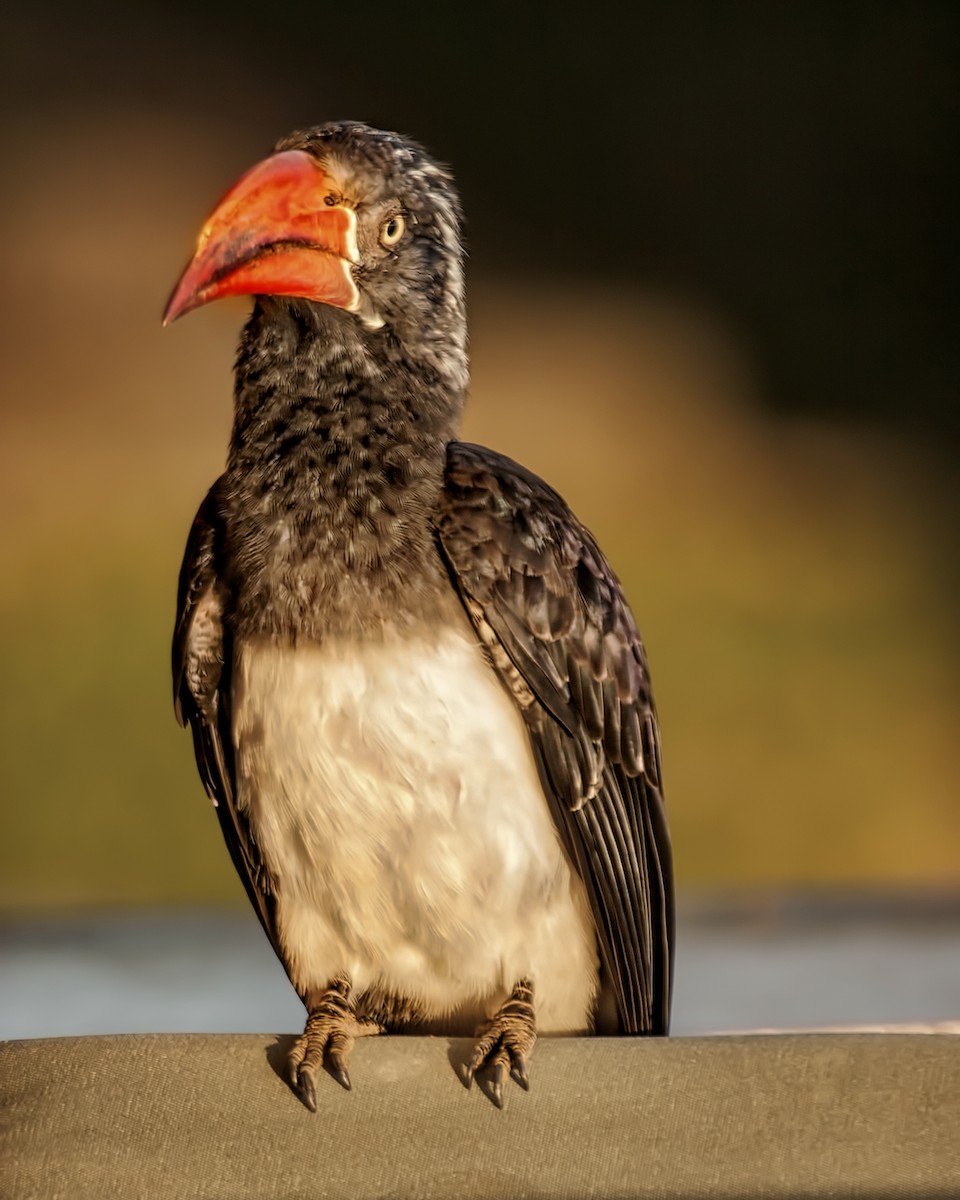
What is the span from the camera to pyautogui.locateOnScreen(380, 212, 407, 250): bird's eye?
5.08 feet

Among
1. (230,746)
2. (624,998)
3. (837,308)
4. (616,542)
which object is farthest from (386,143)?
(837,308)

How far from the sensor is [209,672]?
1565 mm

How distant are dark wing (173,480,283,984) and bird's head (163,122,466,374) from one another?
0.85ft

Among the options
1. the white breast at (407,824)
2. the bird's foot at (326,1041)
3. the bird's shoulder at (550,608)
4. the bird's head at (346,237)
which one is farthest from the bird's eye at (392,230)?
the bird's foot at (326,1041)

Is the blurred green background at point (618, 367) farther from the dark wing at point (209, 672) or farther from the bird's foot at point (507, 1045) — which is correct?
the bird's foot at point (507, 1045)

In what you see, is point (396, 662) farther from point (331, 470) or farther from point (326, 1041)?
point (326, 1041)

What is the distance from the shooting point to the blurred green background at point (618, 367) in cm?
390

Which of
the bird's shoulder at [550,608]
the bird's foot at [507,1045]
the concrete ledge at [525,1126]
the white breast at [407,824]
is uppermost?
the bird's shoulder at [550,608]

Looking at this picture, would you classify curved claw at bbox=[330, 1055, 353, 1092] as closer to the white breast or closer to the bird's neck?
the white breast

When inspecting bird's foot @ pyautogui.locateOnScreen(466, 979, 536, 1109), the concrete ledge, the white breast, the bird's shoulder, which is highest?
the bird's shoulder

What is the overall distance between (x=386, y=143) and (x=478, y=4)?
271 cm

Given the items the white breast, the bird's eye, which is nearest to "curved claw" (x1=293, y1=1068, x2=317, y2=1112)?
the white breast

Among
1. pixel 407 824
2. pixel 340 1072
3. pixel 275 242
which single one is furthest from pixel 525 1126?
pixel 275 242

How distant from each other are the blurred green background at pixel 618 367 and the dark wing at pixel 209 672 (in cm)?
239
